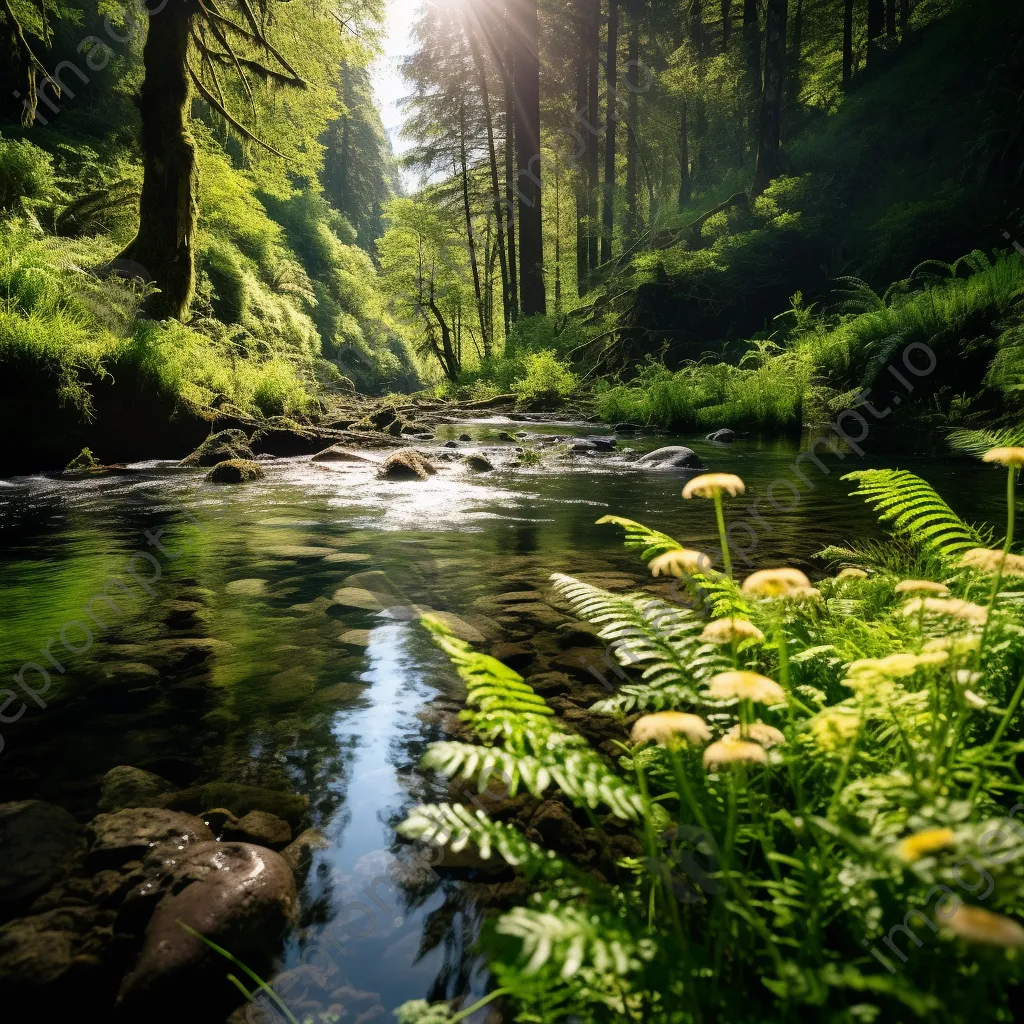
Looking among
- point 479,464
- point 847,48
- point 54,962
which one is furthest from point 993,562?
point 847,48

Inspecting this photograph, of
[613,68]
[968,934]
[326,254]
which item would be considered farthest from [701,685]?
[326,254]

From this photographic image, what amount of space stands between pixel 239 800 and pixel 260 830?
0.17 metres

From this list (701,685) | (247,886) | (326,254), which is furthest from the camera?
(326,254)

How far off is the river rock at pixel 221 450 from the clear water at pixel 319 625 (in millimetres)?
1303

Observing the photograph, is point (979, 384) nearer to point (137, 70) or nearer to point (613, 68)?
point (613, 68)

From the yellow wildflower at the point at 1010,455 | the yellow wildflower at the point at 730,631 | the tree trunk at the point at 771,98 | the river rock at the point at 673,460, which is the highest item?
the tree trunk at the point at 771,98

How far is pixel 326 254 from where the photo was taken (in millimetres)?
44031

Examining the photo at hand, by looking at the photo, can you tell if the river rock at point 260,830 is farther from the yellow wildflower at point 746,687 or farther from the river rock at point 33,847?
the yellow wildflower at point 746,687

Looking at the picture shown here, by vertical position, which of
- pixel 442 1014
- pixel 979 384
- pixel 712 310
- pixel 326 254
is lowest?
pixel 442 1014

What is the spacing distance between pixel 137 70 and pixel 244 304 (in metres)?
9.83

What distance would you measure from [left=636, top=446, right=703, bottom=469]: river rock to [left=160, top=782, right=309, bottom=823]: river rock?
7.14 metres

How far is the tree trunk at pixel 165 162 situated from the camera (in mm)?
10773

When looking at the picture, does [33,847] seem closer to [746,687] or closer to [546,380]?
[746,687]

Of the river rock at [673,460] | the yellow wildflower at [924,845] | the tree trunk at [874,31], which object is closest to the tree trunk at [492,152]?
the tree trunk at [874,31]
